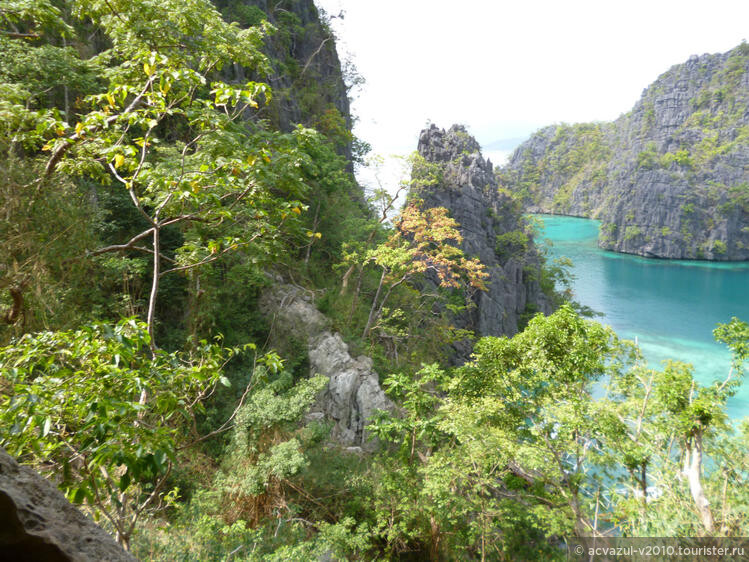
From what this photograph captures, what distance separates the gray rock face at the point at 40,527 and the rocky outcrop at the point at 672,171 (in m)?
34.6

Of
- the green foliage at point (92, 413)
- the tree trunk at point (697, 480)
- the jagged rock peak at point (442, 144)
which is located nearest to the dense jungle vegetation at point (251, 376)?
the tree trunk at point (697, 480)

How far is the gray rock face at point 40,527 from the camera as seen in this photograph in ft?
3.49

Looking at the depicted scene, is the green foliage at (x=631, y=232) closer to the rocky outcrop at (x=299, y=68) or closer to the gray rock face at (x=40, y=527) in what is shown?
the rocky outcrop at (x=299, y=68)

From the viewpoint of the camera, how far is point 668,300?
30047 millimetres

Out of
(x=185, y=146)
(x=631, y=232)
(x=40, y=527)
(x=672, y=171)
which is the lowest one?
(x=40, y=527)

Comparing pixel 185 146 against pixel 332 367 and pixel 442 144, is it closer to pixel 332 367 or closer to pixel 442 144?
pixel 332 367

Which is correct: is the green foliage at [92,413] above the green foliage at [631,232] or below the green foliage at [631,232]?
below

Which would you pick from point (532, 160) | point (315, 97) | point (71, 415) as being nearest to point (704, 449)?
point (71, 415)

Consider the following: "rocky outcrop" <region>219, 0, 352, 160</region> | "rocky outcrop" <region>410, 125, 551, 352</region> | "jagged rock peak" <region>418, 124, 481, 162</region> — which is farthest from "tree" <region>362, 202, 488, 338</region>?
"jagged rock peak" <region>418, 124, 481, 162</region>

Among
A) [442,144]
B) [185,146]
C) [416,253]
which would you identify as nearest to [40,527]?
[185,146]

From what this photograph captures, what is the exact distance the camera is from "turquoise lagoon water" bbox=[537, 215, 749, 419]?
810 inches

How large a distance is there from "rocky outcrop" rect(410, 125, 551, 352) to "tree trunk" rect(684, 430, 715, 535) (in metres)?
14.3

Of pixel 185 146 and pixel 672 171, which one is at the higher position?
pixel 672 171

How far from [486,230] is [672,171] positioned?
3970 cm
